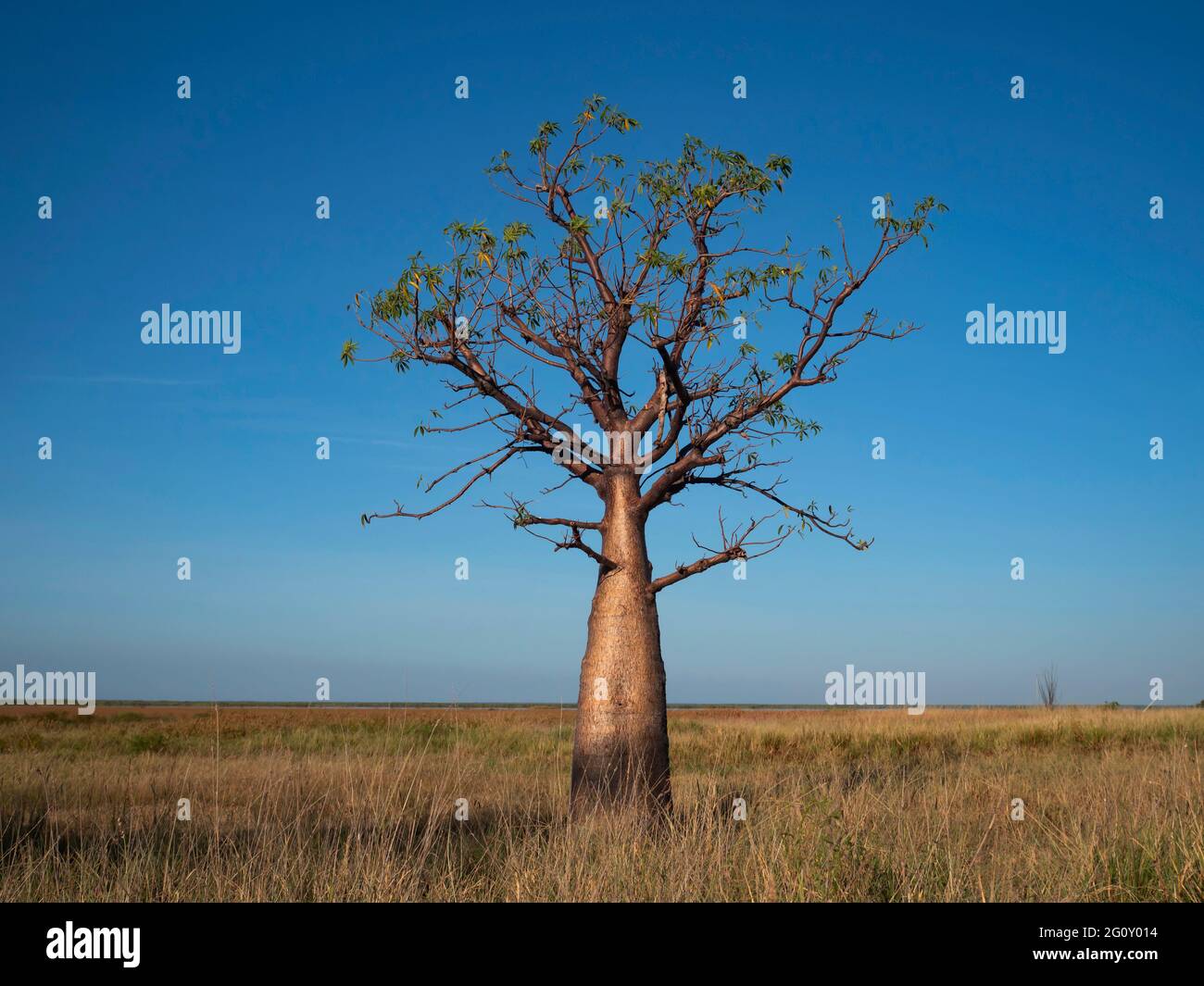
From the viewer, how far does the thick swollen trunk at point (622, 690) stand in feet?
25.8

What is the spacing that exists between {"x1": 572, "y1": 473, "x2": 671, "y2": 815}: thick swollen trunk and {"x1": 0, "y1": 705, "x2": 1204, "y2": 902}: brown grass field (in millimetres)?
365

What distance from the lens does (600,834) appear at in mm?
7297

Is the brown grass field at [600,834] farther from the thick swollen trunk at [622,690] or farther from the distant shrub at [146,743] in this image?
the distant shrub at [146,743]

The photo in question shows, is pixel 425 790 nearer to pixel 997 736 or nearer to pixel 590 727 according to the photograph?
pixel 590 727

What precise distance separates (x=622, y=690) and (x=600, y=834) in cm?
118

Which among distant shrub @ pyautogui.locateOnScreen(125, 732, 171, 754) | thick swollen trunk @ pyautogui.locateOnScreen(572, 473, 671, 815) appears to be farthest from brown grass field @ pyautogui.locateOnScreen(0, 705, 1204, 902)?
distant shrub @ pyautogui.locateOnScreen(125, 732, 171, 754)

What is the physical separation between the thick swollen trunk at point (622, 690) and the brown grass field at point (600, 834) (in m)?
0.36

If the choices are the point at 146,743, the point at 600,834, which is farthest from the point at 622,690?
the point at 146,743

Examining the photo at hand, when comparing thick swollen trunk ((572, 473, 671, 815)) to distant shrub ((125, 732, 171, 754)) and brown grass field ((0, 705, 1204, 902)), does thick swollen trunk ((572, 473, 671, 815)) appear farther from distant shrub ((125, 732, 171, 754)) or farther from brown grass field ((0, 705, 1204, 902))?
distant shrub ((125, 732, 171, 754))

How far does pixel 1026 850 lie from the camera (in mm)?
6555

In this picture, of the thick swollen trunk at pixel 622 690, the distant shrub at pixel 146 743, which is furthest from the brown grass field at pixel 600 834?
the distant shrub at pixel 146 743

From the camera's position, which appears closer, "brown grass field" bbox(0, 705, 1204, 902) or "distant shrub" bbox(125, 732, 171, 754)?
"brown grass field" bbox(0, 705, 1204, 902)

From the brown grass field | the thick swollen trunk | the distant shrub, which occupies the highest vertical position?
the thick swollen trunk

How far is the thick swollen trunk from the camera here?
7.85m
